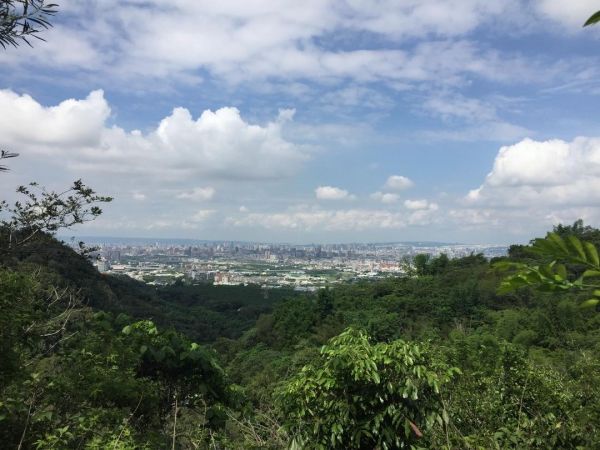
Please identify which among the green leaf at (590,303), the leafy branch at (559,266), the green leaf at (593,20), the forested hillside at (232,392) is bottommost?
the forested hillside at (232,392)

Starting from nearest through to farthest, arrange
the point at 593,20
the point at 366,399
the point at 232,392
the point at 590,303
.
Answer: the point at 593,20 → the point at 590,303 → the point at 366,399 → the point at 232,392

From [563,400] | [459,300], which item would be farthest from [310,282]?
[563,400]

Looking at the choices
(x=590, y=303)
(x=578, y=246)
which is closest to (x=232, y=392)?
(x=590, y=303)

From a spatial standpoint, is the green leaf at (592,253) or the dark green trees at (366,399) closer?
the green leaf at (592,253)

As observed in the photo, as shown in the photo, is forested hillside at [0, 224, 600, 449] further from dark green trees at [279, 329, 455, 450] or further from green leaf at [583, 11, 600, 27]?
green leaf at [583, 11, 600, 27]

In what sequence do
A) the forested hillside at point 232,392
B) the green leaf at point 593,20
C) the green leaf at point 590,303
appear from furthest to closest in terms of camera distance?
the forested hillside at point 232,392 → the green leaf at point 590,303 → the green leaf at point 593,20

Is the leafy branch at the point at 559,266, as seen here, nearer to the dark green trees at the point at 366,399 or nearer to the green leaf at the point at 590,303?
the green leaf at the point at 590,303

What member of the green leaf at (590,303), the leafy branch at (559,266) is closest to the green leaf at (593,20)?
the leafy branch at (559,266)

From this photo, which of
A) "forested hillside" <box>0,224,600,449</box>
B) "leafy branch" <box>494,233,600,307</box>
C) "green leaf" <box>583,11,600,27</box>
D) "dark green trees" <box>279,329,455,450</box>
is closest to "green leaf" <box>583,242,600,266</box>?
"leafy branch" <box>494,233,600,307</box>

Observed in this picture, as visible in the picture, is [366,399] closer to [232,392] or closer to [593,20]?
[232,392]

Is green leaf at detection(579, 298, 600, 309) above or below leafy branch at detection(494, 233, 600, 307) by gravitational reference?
below

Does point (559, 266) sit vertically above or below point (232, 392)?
above

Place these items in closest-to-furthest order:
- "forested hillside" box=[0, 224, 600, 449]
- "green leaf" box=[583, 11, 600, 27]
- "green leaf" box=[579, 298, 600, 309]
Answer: "green leaf" box=[583, 11, 600, 27], "green leaf" box=[579, 298, 600, 309], "forested hillside" box=[0, 224, 600, 449]
